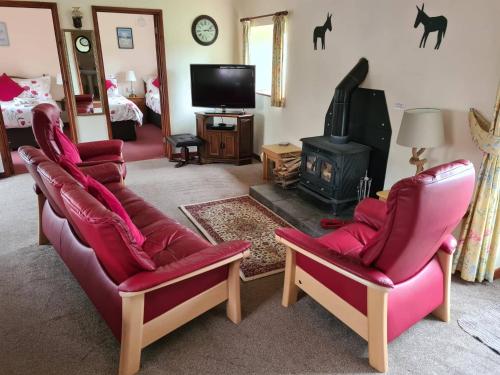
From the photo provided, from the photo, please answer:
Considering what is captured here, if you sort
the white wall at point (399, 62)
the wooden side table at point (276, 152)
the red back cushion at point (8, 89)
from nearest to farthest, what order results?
the white wall at point (399, 62), the wooden side table at point (276, 152), the red back cushion at point (8, 89)

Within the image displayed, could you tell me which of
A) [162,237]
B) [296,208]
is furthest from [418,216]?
[296,208]

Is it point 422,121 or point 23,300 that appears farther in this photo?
point 422,121

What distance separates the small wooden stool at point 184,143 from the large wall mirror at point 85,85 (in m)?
1.01

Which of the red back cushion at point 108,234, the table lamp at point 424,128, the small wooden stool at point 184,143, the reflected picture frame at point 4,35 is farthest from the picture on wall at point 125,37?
the red back cushion at point 108,234

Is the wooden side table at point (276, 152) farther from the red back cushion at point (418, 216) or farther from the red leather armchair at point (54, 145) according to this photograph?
the red back cushion at point (418, 216)

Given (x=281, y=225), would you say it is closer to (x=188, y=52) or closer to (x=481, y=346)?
(x=481, y=346)

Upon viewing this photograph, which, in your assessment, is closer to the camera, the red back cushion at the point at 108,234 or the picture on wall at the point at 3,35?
the red back cushion at the point at 108,234

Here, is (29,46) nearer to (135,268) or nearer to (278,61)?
(278,61)

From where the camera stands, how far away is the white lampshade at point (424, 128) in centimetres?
262

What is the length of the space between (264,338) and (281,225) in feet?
4.89

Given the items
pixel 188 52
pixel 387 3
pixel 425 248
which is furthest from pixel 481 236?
pixel 188 52

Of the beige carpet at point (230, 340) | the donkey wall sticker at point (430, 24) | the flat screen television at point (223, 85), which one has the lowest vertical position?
the beige carpet at point (230, 340)

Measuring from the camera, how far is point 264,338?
2111 mm

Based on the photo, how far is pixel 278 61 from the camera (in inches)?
183
